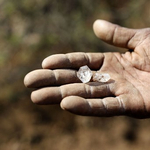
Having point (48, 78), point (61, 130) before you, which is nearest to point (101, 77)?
point (48, 78)

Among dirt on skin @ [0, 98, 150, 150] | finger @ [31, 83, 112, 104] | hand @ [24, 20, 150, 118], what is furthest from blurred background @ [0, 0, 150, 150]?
finger @ [31, 83, 112, 104]

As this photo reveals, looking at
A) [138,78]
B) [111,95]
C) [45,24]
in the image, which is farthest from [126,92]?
[45,24]

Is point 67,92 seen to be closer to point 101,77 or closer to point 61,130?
point 101,77

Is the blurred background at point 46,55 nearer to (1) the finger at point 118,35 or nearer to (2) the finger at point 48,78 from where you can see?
(1) the finger at point 118,35

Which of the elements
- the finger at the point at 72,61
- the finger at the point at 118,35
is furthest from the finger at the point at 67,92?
the finger at the point at 118,35

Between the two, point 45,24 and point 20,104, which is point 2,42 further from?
point 20,104

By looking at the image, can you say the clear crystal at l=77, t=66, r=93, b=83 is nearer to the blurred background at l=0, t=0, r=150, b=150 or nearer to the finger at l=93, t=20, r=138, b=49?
the finger at l=93, t=20, r=138, b=49
